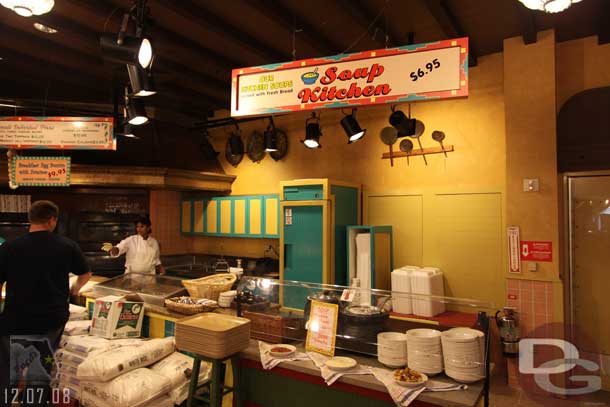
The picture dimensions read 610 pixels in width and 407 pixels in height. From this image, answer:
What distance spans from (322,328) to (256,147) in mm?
4524

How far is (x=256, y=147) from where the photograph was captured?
637 centimetres

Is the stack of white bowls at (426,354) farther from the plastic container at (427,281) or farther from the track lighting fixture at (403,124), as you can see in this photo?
the track lighting fixture at (403,124)

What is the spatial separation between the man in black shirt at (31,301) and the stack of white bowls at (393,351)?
219 centimetres

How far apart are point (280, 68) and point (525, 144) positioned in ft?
8.35

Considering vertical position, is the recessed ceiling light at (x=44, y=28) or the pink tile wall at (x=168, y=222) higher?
the recessed ceiling light at (x=44, y=28)

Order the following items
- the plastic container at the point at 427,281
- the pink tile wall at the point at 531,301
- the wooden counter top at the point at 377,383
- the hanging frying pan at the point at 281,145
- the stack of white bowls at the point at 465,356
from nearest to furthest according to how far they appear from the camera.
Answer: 1. the wooden counter top at the point at 377,383
2. the stack of white bowls at the point at 465,356
3. the pink tile wall at the point at 531,301
4. the plastic container at the point at 427,281
5. the hanging frying pan at the point at 281,145

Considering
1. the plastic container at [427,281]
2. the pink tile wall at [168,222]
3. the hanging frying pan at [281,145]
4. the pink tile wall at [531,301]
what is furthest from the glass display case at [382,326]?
the pink tile wall at [168,222]

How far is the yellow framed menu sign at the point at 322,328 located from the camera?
2.19 m

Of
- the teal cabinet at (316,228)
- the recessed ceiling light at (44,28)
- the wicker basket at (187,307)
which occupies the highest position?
the recessed ceiling light at (44,28)

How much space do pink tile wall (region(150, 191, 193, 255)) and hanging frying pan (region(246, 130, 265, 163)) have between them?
1.76 meters

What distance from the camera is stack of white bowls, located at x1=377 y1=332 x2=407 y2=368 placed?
1.99 meters

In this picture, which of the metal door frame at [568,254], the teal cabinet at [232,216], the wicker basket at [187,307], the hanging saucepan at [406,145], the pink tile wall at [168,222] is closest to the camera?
the wicker basket at [187,307]

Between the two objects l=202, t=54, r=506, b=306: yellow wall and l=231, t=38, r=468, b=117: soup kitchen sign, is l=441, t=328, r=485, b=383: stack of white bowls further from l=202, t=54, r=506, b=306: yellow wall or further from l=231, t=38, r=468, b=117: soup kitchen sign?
l=202, t=54, r=506, b=306: yellow wall

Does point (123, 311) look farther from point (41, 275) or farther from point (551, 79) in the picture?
point (551, 79)
